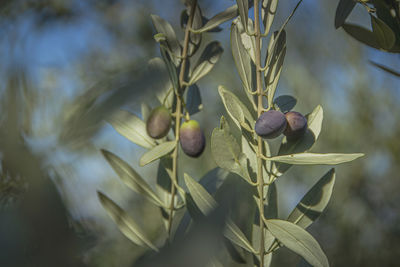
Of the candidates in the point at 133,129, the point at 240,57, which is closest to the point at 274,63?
the point at 240,57

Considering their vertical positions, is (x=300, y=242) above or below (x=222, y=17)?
below

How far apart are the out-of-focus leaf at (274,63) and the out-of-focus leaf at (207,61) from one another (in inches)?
3.0

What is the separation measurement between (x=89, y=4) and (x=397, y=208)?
2.89 ft

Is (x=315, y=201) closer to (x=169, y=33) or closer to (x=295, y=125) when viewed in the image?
(x=295, y=125)

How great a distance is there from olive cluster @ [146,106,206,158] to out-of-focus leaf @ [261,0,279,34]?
0.30ft

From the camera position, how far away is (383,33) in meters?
0.25

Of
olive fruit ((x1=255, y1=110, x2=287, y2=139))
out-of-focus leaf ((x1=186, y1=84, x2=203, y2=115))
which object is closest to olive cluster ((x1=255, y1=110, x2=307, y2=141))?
olive fruit ((x1=255, y1=110, x2=287, y2=139))

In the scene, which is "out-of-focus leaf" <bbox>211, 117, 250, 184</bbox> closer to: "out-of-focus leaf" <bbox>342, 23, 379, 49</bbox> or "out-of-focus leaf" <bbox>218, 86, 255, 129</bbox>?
"out-of-focus leaf" <bbox>218, 86, 255, 129</bbox>

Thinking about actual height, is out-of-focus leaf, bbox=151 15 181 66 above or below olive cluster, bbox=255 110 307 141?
above

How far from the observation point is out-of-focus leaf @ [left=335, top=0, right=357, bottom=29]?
0.27 m

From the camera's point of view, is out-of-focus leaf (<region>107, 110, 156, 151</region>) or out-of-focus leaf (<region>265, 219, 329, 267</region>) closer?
out-of-focus leaf (<region>265, 219, 329, 267</region>)

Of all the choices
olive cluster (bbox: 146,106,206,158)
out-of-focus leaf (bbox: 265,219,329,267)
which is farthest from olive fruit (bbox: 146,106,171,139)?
out-of-focus leaf (bbox: 265,219,329,267)

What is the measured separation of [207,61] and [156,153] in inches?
4.0

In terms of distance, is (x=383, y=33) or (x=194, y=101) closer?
(x=383, y=33)
